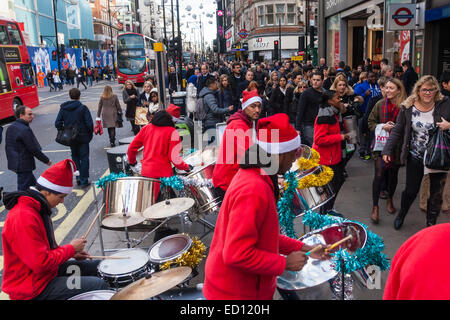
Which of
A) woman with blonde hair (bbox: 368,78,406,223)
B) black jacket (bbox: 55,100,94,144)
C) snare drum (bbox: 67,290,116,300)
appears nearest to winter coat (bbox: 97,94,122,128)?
black jacket (bbox: 55,100,94,144)

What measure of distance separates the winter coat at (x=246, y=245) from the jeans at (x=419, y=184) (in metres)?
3.00

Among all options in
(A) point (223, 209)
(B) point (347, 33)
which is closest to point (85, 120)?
(A) point (223, 209)

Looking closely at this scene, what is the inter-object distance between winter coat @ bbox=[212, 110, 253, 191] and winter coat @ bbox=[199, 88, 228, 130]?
163 inches

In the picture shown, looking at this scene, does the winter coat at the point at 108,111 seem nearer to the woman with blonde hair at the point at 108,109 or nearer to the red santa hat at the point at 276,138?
the woman with blonde hair at the point at 108,109

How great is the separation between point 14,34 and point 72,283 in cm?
1743

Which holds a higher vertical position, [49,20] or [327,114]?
[49,20]

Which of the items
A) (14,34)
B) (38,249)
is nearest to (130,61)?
(14,34)

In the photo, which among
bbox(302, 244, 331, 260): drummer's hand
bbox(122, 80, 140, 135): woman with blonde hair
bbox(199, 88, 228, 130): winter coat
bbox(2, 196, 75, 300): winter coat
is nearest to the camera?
bbox(302, 244, 331, 260): drummer's hand

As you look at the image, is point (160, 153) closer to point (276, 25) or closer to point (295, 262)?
point (295, 262)

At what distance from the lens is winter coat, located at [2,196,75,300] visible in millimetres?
2719

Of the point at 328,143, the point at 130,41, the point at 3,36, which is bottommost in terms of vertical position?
the point at 328,143

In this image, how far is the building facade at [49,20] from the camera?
42.3 meters

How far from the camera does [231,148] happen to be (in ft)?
12.4

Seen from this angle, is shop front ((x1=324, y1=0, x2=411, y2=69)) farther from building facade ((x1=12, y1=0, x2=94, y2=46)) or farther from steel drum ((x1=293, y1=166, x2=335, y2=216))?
building facade ((x1=12, y1=0, x2=94, y2=46))
